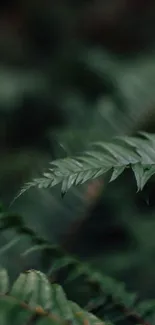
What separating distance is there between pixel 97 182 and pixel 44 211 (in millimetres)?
146

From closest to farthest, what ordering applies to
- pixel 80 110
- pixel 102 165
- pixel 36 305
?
pixel 36 305, pixel 102 165, pixel 80 110

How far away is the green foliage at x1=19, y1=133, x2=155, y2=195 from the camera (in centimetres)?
96

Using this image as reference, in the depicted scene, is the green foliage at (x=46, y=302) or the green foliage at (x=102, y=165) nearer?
the green foliage at (x=46, y=302)

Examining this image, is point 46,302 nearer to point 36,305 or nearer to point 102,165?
point 36,305

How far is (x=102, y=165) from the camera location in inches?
38.4

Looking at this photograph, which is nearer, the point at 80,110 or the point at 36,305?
the point at 36,305

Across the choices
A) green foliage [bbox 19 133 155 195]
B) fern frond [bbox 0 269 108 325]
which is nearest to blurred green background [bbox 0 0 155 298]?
green foliage [bbox 19 133 155 195]

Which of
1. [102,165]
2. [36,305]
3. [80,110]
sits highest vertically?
[80,110]

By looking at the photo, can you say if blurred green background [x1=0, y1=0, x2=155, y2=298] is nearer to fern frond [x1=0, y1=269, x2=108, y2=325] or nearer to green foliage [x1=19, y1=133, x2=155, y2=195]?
green foliage [x1=19, y1=133, x2=155, y2=195]

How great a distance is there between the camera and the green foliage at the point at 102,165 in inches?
37.7

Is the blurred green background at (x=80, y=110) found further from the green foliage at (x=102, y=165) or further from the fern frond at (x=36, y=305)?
the fern frond at (x=36, y=305)

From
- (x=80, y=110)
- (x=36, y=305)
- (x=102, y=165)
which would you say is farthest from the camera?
(x=80, y=110)

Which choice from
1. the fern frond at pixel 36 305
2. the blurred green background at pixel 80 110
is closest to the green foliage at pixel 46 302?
the fern frond at pixel 36 305

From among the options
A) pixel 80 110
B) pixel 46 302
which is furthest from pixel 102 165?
pixel 80 110
